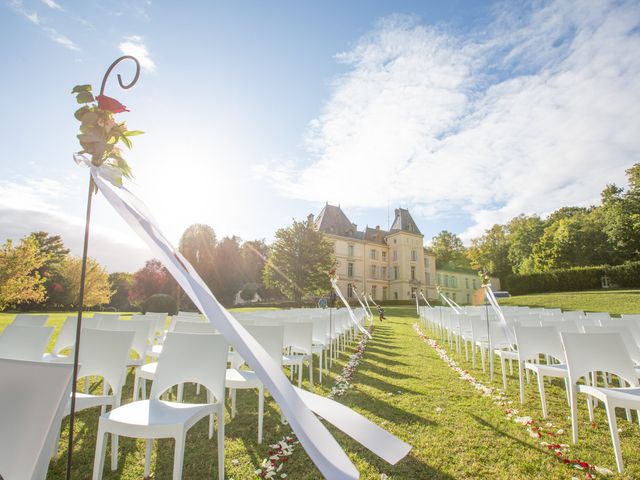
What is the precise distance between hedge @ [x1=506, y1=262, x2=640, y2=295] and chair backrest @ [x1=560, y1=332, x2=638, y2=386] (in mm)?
31150

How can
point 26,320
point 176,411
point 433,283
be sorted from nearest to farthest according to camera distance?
point 176,411
point 26,320
point 433,283

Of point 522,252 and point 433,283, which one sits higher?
point 522,252

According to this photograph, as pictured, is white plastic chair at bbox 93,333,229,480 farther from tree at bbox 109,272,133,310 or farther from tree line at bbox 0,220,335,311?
tree at bbox 109,272,133,310

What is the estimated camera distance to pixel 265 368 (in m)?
1.12

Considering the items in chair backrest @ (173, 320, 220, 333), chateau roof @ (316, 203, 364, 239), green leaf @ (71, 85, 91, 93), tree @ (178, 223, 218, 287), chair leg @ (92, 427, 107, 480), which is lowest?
chair leg @ (92, 427, 107, 480)

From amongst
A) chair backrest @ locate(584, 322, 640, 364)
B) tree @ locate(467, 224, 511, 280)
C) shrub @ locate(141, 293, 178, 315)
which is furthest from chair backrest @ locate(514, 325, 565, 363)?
tree @ locate(467, 224, 511, 280)

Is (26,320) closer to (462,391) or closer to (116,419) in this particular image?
(116,419)

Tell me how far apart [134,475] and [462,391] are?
3879 millimetres

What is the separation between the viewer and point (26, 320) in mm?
4195

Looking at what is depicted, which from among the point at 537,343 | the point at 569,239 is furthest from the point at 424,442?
the point at 569,239

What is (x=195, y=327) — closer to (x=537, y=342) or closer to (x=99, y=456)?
(x=99, y=456)

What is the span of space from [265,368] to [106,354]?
2.29 meters

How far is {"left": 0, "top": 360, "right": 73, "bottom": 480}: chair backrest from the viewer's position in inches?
47.6

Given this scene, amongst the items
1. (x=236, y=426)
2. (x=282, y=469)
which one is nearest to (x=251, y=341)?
(x=282, y=469)
